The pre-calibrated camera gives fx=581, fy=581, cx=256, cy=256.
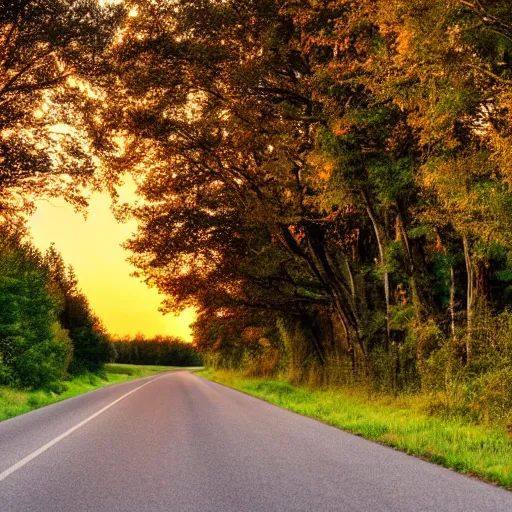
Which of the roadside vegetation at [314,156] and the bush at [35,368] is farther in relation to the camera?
the bush at [35,368]

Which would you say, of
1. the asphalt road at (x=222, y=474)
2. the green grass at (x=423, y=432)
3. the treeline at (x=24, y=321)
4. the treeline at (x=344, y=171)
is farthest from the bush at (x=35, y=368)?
the asphalt road at (x=222, y=474)

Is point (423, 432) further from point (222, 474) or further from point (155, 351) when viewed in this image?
point (155, 351)

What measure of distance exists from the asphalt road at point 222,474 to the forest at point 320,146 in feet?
13.3

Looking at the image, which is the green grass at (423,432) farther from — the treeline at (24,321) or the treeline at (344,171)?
the treeline at (24,321)

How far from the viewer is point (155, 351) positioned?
149 metres

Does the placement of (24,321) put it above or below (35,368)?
above

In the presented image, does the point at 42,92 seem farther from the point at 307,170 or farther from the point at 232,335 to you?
the point at 232,335

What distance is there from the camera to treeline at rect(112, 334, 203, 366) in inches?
5753

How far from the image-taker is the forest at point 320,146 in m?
10.9

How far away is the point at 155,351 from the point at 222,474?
14634 cm

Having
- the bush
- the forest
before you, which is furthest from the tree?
the bush

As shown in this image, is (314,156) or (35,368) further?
(35,368)

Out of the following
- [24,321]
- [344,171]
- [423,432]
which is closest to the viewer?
[423,432]

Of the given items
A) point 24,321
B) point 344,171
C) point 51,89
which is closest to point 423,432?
point 344,171
